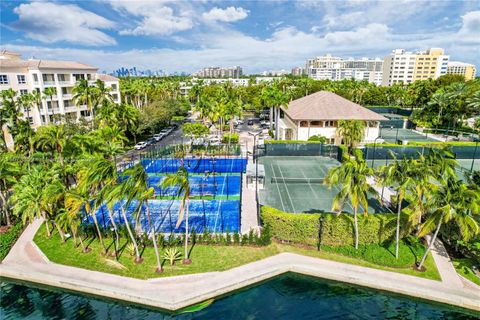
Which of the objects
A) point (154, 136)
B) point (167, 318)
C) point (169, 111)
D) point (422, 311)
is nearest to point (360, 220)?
point (422, 311)

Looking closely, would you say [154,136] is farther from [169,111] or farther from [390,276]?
[390,276]

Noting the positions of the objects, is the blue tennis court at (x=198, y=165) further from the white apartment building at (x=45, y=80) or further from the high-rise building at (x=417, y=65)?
the high-rise building at (x=417, y=65)

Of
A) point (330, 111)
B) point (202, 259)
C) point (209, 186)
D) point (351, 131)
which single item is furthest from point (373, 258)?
point (330, 111)

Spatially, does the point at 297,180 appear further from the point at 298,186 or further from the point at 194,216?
the point at 194,216

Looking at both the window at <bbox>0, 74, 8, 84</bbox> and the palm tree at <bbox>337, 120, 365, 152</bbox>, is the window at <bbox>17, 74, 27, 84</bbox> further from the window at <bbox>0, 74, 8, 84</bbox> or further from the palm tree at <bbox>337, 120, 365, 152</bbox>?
the palm tree at <bbox>337, 120, 365, 152</bbox>

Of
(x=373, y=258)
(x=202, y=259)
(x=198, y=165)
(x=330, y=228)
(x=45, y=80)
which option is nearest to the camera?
(x=373, y=258)

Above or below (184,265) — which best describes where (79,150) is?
above

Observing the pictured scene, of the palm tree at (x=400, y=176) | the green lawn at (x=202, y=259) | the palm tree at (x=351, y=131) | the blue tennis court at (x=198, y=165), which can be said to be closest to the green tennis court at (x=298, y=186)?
the blue tennis court at (x=198, y=165)
